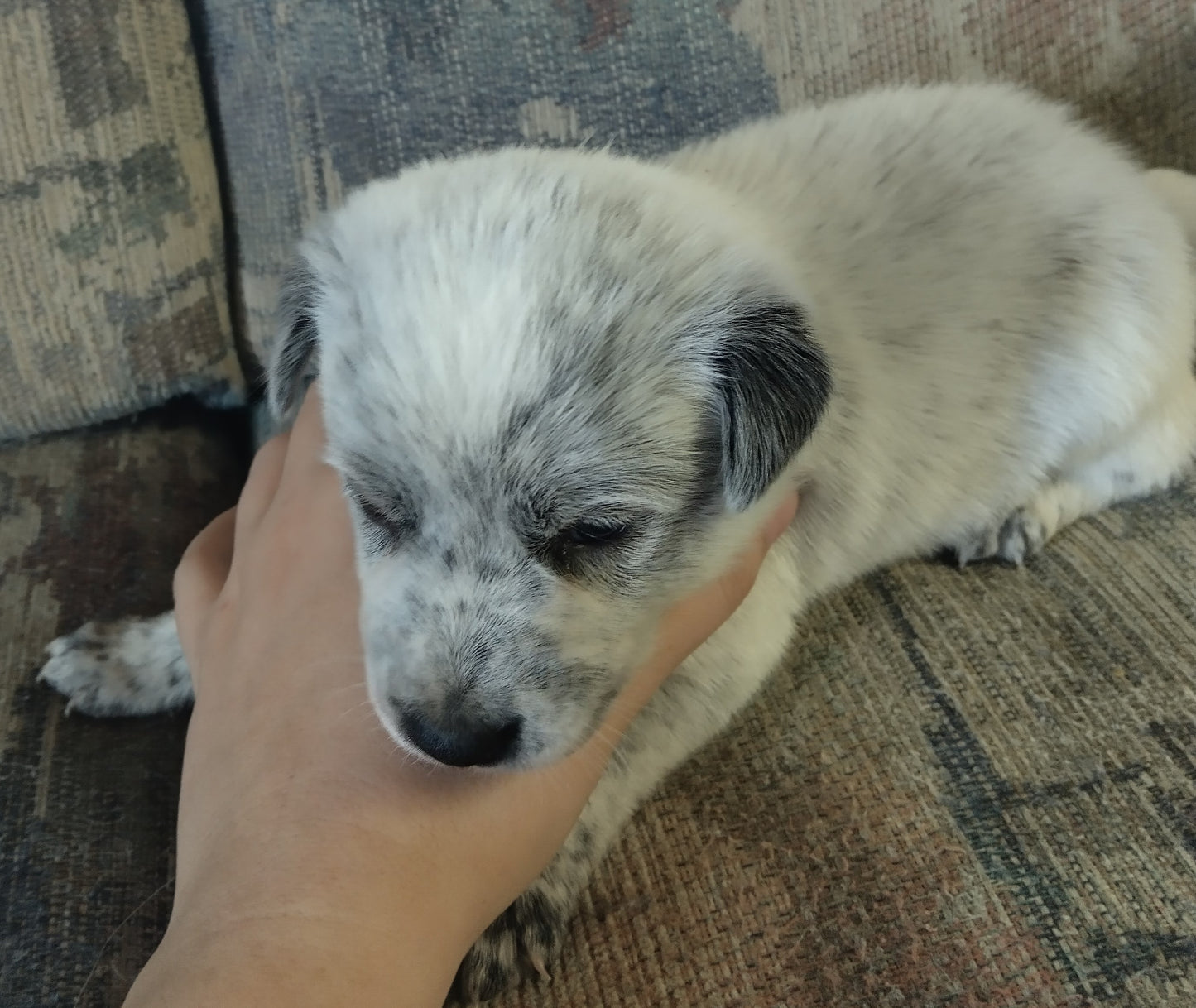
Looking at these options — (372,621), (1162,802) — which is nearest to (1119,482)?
(1162,802)

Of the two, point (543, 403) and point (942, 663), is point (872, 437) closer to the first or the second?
point (942, 663)

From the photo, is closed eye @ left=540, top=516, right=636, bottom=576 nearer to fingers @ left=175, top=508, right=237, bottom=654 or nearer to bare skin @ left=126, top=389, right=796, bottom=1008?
bare skin @ left=126, top=389, right=796, bottom=1008

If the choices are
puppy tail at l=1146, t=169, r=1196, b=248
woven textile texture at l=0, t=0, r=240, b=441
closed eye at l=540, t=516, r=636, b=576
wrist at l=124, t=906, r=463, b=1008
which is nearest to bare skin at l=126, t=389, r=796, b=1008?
wrist at l=124, t=906, r=463, b=1008

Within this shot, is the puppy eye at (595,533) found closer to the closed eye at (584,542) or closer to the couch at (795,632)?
the closed eye at (584,542)

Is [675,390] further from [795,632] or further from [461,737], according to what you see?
[795,632]

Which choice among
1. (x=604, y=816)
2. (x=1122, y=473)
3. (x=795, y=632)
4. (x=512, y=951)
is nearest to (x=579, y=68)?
(x=795, y=632)

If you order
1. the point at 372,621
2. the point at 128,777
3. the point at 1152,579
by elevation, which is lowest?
the point at 128,777


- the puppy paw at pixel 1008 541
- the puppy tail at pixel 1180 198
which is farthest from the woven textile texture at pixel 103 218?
the puppy tail at pixel 1180 198
